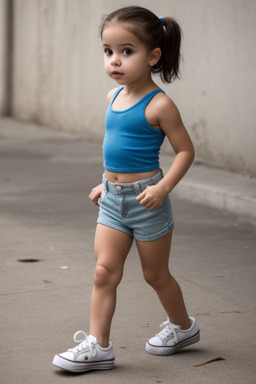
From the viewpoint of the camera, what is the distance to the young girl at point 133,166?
404 centimetres

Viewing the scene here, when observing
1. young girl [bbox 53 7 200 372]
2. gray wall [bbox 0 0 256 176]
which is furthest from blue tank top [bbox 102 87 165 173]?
gray wall [bbox 0 0 256 176]

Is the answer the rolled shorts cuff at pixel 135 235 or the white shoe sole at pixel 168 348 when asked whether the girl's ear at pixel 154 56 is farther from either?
the white shoe sole at pixel 168 348

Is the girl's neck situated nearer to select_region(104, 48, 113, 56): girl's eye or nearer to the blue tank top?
the blue tank top

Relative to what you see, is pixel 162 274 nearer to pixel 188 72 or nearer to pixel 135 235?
pixel 135 235

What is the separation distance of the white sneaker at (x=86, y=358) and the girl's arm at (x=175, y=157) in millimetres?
690

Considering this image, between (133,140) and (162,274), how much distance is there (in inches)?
25.4

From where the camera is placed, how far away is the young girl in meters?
4.04

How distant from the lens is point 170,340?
4324 mm

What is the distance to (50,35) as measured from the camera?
15.3m

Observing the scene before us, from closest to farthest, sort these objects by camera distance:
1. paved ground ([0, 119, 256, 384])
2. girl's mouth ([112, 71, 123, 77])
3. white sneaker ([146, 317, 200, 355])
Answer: girl's mouth ([112, 71, 123, 77])
paved ground ([0, 119, 256, 384])
white sneaker ([146, 317, 200, 355])

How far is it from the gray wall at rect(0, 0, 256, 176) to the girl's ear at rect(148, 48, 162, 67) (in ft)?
17.9

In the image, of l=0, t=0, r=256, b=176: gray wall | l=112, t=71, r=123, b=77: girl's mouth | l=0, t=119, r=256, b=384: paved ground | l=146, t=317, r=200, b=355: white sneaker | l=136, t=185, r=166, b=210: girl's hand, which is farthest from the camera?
l=0, t=0, r=256, b=176: gray wall

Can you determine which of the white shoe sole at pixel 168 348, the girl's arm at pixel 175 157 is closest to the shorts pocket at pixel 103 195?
the girl's arm at pixel 175 157

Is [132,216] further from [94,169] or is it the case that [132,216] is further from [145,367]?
[94,169]
